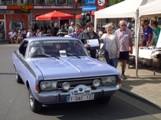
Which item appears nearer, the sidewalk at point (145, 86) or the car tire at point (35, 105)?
the car tire at point (35, 105)

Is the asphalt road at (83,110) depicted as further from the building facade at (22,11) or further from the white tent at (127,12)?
the building facade at (22,11)

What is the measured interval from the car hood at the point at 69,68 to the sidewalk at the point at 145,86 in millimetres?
1357

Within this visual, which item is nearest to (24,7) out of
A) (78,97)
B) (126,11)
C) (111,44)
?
(126,11)

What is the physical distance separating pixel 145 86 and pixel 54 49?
280 centimetres

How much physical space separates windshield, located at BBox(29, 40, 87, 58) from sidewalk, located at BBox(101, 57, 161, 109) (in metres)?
1.66

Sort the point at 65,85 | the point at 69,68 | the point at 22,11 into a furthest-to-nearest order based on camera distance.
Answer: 1. the point at 22,11
2. the point at 69,68
3. the point at 65,85

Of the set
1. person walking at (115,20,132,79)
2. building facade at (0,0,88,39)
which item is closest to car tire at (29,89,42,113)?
person walking at (115,20,132,79)

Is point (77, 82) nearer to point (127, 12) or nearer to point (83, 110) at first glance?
point (83, 110)

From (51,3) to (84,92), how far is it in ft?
91.6

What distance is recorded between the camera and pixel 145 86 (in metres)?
6.96

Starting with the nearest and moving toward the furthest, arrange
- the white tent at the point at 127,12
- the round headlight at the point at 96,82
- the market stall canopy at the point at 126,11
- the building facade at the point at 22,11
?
1. the round headlight at the point at 96,82
2. the white tent at the point at 127,12
3. the market stall canopy at the point at 126,11
4. the building facade at the point at 22,11

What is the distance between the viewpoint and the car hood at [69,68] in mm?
4635

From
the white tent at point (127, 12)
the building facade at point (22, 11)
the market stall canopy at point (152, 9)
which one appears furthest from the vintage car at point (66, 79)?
the building facade at point (22, 11)

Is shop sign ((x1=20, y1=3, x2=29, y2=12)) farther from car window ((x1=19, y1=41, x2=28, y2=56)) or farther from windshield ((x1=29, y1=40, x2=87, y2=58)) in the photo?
windshield ((x1=29, y1=40, x2=87, y2=58))
